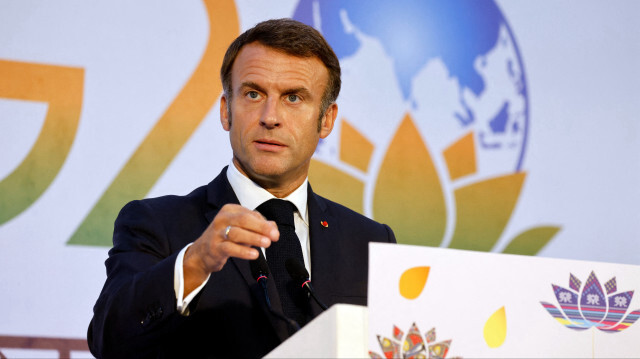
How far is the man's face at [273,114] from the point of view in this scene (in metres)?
2.15

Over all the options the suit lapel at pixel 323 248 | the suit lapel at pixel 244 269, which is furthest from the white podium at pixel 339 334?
the suit lapel at pixel 323 248

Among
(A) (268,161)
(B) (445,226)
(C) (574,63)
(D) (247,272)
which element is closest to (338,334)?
(D) (247,272)

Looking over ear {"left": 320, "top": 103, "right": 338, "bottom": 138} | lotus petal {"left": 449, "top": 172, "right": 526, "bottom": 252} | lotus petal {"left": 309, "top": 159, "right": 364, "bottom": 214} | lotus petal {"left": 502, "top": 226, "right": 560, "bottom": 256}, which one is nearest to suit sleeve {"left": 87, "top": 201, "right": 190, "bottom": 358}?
ear {"left": 320, "top": 103, "right": 338, "bottom": 138}

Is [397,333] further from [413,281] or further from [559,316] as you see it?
[559,316]

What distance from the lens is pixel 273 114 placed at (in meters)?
2.14

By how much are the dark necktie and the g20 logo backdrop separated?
0.98 metres

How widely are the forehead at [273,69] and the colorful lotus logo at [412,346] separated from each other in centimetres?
120

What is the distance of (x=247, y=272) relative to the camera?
1937 millimetres

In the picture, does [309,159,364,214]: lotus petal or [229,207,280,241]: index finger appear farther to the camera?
[309,159,364,214]: lotus petal

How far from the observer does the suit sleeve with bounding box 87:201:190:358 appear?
1.55 m

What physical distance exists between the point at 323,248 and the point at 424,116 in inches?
49.7

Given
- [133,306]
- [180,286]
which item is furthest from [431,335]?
[133,306]

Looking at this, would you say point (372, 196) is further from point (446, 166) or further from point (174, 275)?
point (174, 275)

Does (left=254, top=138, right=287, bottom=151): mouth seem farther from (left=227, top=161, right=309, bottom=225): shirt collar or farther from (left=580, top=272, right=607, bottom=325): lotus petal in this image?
(left=580, top=272, right=607, bottom=325): lotus petal
